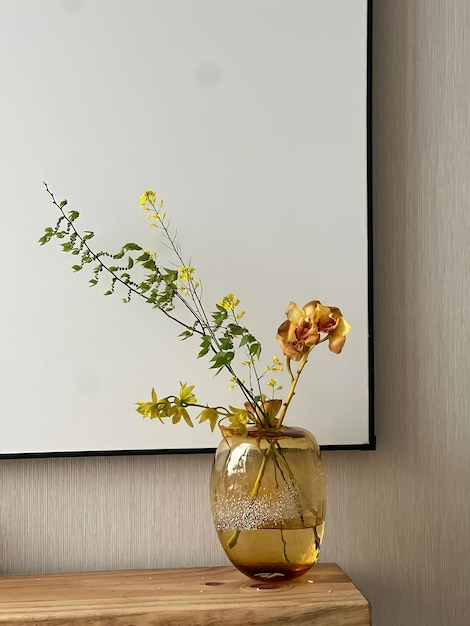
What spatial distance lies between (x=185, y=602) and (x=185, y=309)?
453 millimetres

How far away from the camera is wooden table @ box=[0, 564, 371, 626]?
1023 mm

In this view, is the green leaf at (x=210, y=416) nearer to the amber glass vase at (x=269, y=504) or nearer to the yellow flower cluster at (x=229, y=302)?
the amber glass vase at (x=269, y=504)

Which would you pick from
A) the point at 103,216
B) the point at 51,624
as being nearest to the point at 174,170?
the point at 103,216

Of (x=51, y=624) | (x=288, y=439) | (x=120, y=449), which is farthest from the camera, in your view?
(x=120, y=449)

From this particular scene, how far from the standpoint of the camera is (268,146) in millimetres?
1270

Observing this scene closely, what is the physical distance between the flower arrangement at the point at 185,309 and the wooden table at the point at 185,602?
24cm

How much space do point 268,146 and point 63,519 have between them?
71cm

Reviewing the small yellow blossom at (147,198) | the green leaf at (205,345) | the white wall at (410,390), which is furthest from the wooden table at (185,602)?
the small yellow blossom at (147,198)

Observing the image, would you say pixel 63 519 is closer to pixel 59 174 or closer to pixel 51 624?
pixel 51 624

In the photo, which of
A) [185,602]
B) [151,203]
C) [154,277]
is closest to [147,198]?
[151,203]

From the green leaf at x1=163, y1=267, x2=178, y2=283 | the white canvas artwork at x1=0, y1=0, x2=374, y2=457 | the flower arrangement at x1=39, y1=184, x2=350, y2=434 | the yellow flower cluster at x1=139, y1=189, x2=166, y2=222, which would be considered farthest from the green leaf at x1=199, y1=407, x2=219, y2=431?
the yellow flower cluster at x1=139, y1=189, x2=166, y2=222

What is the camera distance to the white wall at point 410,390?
1281 millimetres

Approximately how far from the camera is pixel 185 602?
106cm

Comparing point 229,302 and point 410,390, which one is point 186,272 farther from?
point 410,390
